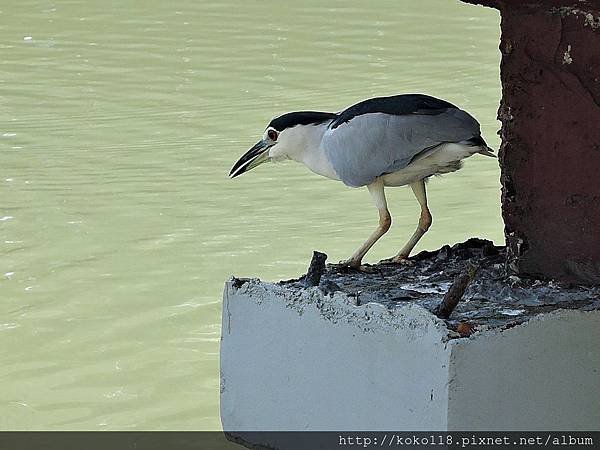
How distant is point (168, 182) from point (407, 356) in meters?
3.83

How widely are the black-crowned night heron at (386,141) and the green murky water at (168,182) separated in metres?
0.96

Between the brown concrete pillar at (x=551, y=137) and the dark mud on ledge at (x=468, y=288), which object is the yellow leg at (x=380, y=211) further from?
the brown concrete pillar at (x=551, y=137)

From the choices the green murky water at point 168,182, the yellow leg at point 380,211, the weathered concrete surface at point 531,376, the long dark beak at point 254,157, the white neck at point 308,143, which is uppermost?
the white neck at point 308,143

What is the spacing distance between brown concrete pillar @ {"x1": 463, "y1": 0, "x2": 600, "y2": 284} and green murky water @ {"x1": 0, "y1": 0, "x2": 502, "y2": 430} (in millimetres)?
1185

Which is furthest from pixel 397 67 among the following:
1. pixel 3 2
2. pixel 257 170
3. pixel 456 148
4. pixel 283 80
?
pixel 456 148

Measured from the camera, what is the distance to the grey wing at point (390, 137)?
345 centimetres

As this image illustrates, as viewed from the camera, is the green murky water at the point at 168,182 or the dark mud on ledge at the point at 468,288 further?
the green murky water at the point at 168,182

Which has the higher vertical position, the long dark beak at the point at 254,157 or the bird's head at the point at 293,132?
the bird's head at the point at 293,132

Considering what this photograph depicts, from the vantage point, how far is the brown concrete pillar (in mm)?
3295

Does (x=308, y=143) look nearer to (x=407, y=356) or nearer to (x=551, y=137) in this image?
(x=551, y=137)

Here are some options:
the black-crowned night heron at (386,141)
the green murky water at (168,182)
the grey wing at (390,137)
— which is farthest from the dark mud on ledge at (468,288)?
the green murky water at (168,182)

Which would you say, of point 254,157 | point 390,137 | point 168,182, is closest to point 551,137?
point 390,137

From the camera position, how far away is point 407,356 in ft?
9.93

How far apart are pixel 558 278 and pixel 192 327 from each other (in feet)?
5.73
